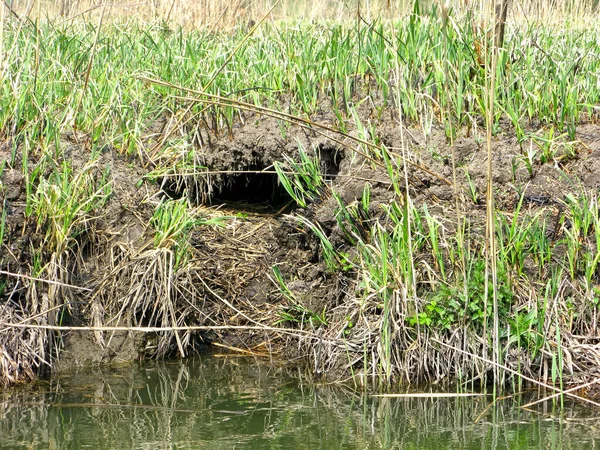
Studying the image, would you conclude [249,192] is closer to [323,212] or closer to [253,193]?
[253,193]

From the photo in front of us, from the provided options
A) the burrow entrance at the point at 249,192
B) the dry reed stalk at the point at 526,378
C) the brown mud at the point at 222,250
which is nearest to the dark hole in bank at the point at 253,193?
the burrow entrance at the point at 249,192

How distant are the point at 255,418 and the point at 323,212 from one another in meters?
1.09

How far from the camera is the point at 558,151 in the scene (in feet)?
11.3

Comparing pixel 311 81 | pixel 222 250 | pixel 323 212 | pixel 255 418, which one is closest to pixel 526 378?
pixel 255 418

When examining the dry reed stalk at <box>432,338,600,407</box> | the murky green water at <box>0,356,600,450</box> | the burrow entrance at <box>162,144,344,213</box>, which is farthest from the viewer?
the burrow entrance at <box>162,144,344,213</box>

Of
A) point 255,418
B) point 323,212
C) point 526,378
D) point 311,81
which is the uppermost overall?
point 311,81

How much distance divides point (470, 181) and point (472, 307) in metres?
0.66

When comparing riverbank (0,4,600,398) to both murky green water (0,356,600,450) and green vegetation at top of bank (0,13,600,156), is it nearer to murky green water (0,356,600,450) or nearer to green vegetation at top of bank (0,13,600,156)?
green vegetation at top of bank (0,13,600,156)

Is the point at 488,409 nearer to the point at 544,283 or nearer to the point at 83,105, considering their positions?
the point at 544,283

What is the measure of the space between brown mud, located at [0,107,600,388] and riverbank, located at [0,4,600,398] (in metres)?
0.01

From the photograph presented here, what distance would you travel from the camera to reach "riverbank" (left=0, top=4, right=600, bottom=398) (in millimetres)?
2924

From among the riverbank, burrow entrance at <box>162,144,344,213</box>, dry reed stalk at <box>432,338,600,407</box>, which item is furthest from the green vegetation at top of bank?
dry reed stalk at <box>432,338,600,407</box>

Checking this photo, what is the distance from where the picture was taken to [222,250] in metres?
3.64

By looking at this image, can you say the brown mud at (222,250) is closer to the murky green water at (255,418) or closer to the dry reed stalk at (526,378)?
the murky green water at (255,418)
